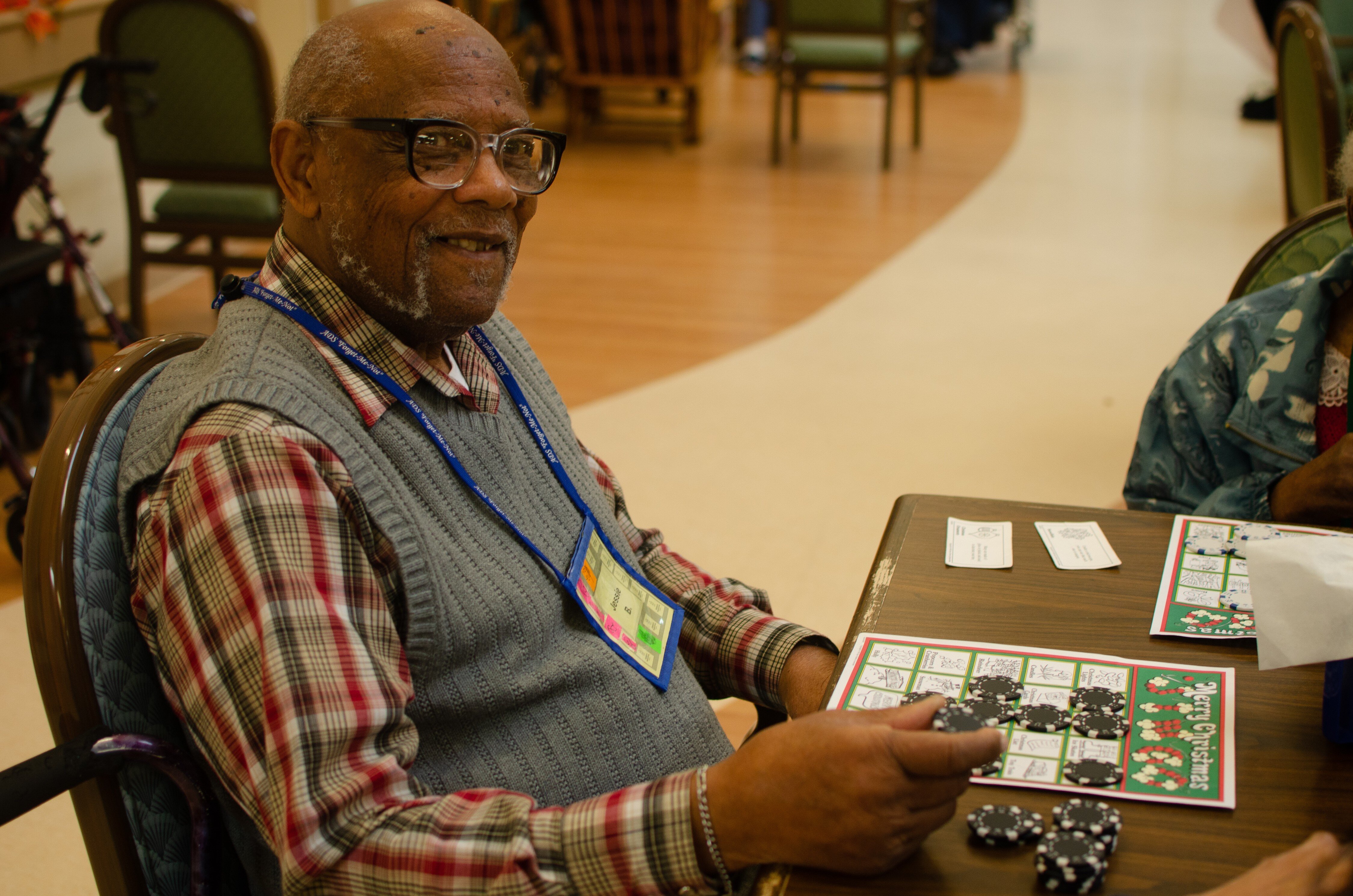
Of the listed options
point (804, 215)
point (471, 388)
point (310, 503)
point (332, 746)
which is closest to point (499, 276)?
point (471, 388)

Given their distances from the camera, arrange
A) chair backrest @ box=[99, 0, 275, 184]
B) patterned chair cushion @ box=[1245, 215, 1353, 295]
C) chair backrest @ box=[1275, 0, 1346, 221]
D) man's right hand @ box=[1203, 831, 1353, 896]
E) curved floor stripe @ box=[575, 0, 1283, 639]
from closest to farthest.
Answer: man's right hand @ box=[1203, 831, 1353, 896] → patterned chair cushion @ box=[1245, 215, 1353, 295] → chair backrest @ box=[1275, 0, 1346, 221] → curved floor stripe @ box=[575, 0, 1283, 639] → chair backrest @ box=[99, 0, 275, 184]

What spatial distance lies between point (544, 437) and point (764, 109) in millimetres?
7009

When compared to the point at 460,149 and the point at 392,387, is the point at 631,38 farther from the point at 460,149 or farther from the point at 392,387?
the point at 392,387

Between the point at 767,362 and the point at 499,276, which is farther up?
the point at 499,276

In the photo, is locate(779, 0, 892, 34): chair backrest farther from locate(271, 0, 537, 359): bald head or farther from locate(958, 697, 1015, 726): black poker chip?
locate(958, 697, 1015, 726): black poker chip

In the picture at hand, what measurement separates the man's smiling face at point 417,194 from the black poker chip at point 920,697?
1.67ft

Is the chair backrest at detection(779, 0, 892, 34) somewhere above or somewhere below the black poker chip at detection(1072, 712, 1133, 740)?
above

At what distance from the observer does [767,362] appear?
4035 millimetres

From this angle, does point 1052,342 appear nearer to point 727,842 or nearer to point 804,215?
point 804,215

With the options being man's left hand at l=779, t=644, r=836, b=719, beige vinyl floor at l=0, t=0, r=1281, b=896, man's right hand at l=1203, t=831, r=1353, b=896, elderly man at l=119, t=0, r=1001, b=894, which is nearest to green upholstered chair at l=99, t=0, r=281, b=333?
beige vinyl floor at l=0, t=0, r=1281, b=896

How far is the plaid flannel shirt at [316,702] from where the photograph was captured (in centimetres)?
89

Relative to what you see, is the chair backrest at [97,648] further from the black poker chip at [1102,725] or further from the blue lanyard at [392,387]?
the black poker chip at [1102,725]

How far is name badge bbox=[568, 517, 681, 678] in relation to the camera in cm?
120

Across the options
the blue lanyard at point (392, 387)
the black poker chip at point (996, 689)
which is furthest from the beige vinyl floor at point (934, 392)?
the black poker chip at point (996, 689)
